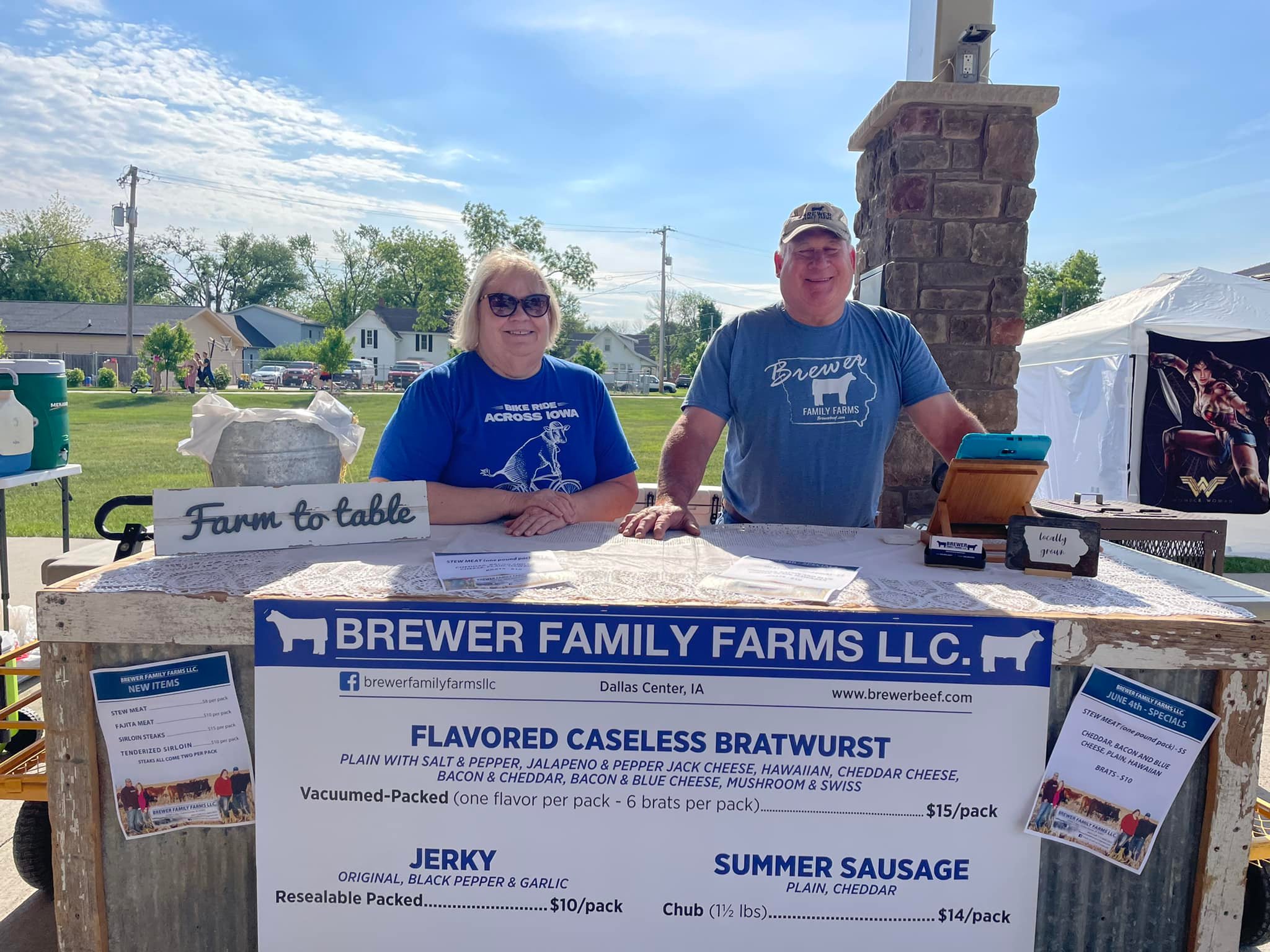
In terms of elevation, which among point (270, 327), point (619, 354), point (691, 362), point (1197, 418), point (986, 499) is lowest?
point (986, 499)

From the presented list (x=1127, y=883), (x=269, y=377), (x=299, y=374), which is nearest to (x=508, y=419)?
(x=1127, y=883)

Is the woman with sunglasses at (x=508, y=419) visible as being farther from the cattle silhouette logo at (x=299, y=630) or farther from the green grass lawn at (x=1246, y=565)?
the green grass lawn at (x=1246, y=565)

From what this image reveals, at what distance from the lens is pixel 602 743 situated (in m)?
1.38

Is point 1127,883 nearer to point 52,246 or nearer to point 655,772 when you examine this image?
point 655,772

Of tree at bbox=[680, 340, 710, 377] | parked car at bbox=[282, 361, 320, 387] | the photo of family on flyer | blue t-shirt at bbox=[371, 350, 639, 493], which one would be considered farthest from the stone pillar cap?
tree at bbox=[680, 340, 710, 377]

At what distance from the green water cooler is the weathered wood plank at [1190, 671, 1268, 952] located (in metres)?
3.76

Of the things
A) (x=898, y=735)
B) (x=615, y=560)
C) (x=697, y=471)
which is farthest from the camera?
(x=697, y=471)

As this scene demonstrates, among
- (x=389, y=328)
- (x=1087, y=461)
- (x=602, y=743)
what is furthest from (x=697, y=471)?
(x=389, y=328)

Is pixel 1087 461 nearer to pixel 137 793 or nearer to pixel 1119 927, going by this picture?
pixel 1119 927

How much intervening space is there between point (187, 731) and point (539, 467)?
1.11m

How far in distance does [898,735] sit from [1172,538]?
9.55 feet

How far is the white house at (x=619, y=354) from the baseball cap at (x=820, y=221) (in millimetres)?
65886

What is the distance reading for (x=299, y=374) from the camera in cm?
4438

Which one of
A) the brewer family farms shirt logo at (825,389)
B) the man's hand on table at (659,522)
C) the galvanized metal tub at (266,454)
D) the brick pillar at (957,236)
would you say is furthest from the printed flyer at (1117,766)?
the brick pillar at (957,236)
